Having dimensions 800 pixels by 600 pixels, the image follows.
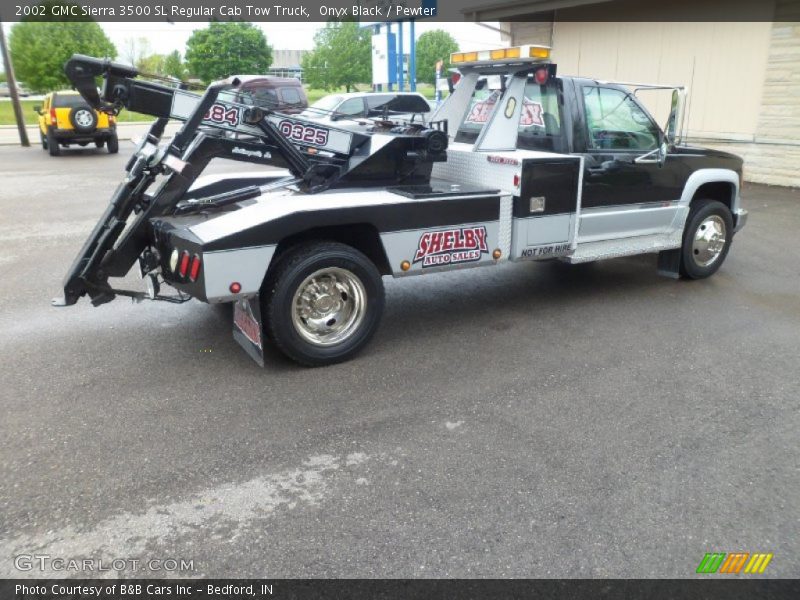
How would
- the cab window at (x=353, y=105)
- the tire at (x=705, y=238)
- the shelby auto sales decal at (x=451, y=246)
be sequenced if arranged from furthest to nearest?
the cab window at (x=353, y=105) < the tire at (x=705, y=238) < the shelby auto sales decal at (x=451, y=246)

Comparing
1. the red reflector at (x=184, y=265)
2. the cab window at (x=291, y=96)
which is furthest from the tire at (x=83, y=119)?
the red reflector at (x=184, y=265)

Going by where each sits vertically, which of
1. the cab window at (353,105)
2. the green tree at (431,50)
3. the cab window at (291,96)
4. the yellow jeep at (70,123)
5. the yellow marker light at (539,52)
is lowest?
the yellow jeep at (70,123)

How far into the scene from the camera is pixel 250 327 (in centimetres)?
475

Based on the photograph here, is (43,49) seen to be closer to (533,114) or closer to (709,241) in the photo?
(533,114)

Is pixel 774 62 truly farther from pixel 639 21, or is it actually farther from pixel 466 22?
pixel 466 22

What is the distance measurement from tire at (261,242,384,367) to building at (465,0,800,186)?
1235 cm

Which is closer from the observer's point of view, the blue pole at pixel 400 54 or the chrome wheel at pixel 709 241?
the chrome wheel at pixel 709 241

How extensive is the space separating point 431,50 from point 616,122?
9074 centimetres

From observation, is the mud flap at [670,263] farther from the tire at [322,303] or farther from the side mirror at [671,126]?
the tire at [322,303]

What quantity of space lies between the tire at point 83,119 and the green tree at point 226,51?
3633 cm

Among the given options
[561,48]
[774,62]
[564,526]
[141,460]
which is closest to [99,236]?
[141,460]

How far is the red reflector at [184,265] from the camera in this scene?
4422 millimetres

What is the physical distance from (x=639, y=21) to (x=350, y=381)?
14.6m

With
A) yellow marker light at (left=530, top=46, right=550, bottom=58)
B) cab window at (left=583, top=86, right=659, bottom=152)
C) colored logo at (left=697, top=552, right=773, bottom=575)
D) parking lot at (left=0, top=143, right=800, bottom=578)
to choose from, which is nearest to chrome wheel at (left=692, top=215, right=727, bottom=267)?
parking lot at (left=0, top=143, right=800, bottom=578)
